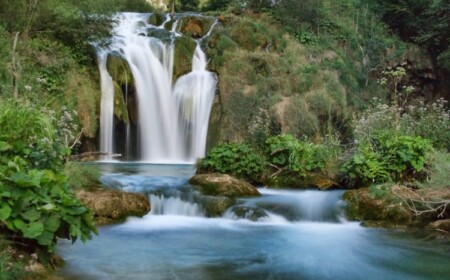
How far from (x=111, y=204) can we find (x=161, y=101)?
7944 mm

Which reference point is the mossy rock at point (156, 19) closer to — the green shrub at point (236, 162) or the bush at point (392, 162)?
the green shrub at point (236, 162)

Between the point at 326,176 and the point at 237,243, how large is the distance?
4.65 m

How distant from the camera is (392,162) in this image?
9789 mm

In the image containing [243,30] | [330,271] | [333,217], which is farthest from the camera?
[243,30]

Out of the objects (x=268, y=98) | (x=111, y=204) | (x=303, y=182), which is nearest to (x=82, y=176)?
(x=111, y=204)

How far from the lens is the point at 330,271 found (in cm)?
571

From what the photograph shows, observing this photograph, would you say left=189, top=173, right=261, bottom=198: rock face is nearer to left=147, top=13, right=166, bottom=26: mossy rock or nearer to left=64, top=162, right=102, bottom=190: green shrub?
left=64, top=162, right=102, bottom=190: green shrub

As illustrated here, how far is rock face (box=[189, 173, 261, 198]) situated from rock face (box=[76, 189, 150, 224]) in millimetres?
1505

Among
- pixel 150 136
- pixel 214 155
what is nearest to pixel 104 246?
pixel 214 155

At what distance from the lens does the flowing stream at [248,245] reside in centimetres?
555

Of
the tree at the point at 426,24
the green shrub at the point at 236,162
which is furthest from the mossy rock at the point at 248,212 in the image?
the tree at the point at 426,24

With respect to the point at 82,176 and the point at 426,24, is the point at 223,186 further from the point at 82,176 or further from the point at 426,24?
the point at 426,24

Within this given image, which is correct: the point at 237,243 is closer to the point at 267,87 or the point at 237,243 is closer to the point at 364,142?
the point at 364,142

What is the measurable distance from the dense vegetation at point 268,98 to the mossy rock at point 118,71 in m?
0.50
